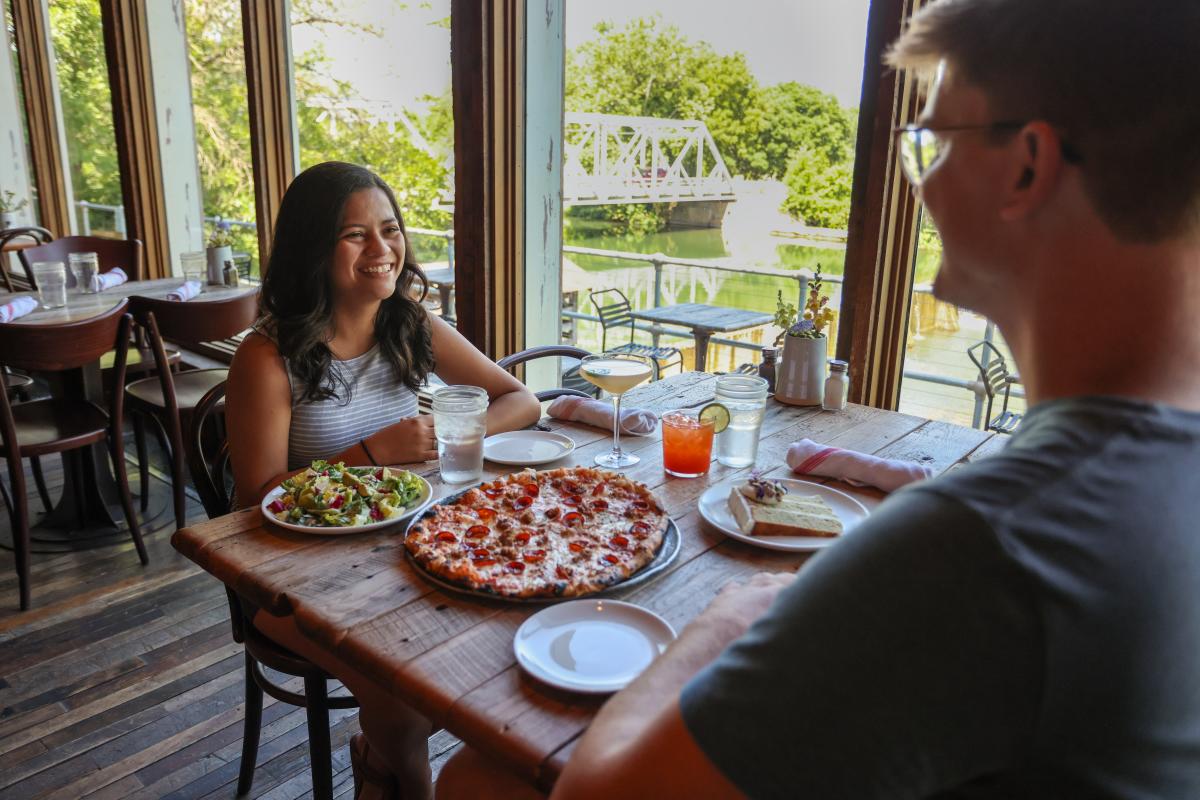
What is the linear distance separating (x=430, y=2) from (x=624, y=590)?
10.2 ft

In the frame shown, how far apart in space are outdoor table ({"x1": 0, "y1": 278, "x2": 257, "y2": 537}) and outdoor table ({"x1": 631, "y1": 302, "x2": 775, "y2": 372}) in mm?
3324

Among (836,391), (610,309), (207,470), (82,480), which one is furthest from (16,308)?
(610,309)

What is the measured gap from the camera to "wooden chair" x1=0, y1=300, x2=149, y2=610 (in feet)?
8.50

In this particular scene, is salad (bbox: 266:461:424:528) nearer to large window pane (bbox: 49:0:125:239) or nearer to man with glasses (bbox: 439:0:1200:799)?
man with glasses (bbox: 439:0:1200:799)

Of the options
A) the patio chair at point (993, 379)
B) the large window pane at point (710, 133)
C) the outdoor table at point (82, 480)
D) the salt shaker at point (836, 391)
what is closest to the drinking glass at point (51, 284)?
the outdoor table at point (82, 480)

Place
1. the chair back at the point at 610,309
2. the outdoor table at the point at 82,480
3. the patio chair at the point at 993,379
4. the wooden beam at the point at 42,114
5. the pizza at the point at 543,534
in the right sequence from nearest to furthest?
Answer: the pizza at the point at 543,534 < the outdoor table at the point at 82,480 < the patio chair at the point at 993,379 < the wooden beam at the point at 42,114 < the chair back at the point at 610,309

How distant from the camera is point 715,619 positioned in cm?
88

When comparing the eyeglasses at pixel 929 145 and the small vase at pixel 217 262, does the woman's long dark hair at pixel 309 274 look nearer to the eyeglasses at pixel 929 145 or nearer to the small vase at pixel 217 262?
the eyeglasses at pixel 929 145

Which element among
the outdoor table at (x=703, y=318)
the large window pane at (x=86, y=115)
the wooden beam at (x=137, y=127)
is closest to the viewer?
the wooden beam at (x=137, y=127)

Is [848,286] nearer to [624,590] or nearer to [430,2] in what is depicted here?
[624,590]

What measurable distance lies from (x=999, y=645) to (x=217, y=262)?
3.87 meters

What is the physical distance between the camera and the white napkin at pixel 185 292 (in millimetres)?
3414

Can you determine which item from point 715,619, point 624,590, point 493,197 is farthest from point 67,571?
point 715,619

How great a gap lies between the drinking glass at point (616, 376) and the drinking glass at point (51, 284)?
2.64 metres
